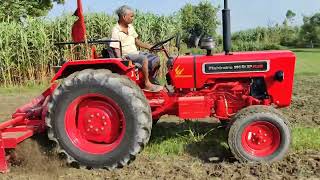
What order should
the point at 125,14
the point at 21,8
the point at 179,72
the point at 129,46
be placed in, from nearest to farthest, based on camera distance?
the point at 179,72, the point at 125,14, the point at 129,46, the point at 21,8

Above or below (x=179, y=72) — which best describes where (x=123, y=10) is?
above

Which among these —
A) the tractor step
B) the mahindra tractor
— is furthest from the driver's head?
the tractor step

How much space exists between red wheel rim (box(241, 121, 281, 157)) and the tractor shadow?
0.75ft

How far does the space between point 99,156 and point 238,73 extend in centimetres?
184

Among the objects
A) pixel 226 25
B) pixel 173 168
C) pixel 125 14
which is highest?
pixel 125 14

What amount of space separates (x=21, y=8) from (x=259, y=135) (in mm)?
20842

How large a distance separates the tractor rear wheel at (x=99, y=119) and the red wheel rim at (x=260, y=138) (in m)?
1.05

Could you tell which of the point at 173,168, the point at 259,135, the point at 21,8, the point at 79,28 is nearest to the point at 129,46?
the point at 79,28

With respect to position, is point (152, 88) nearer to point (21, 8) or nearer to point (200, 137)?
point (200, 137)

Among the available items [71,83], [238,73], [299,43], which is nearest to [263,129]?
[238,73]

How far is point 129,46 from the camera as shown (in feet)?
18.9

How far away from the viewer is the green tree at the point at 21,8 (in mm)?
21978

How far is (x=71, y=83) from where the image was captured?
16.3 feet

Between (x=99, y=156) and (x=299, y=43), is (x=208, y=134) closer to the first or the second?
(x=99, y=156)
